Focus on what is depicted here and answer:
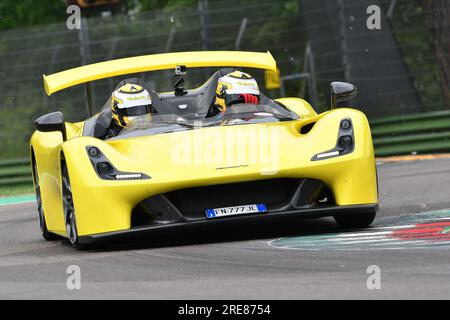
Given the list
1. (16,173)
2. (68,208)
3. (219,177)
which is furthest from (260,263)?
(16,173)

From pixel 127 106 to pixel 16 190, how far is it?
9.88m

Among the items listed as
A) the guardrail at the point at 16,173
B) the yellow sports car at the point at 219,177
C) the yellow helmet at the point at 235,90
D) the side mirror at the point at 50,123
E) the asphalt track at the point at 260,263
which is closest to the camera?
the asphalt track at the point at 260,263

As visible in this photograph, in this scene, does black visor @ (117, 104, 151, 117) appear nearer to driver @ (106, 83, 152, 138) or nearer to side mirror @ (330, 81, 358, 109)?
driver @ (106, 83, 152, 138)

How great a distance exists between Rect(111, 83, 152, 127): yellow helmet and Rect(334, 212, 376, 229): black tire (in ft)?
5.95

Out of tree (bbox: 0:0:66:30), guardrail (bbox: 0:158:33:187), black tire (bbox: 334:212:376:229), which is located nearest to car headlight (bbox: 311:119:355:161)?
black tire (bbox: 334:212:376:229)

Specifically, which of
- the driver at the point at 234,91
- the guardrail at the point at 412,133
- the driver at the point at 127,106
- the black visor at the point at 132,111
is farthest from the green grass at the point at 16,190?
the driver at the point at 234,91

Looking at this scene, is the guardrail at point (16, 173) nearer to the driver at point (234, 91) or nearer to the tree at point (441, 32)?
the tree at point (441, 32)

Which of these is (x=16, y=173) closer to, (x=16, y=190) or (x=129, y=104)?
(x=16, y=190)

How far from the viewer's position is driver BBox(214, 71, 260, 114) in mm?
9867

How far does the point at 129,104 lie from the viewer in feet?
32.4

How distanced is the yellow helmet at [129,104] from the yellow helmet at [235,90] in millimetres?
561

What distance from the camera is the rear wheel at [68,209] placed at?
29.4 ft
